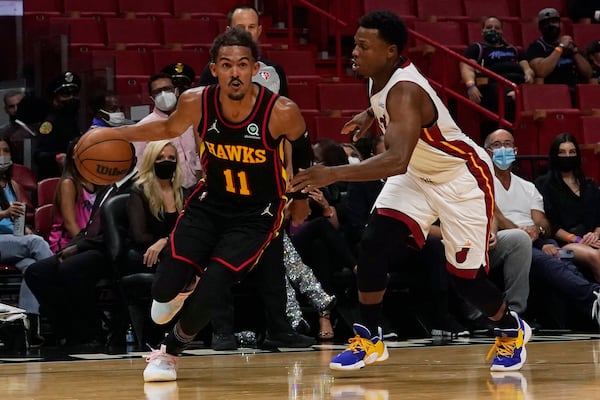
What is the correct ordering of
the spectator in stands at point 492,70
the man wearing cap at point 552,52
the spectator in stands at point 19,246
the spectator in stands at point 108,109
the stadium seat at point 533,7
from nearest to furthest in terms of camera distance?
the spectator in stands at point 19,246, the spectator in stands at point 108,109, the spectator in stands at point 492,70, the man wearing cap at point 552,52, the stadium seat at point 533,7

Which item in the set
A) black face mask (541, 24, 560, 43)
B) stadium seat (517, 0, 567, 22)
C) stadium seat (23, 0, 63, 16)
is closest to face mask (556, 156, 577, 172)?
black face mask (541, 24, 560, 43)

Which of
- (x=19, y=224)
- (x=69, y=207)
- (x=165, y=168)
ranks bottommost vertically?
(x=19, y=224)

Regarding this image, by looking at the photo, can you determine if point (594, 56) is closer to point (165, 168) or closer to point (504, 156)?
point (504, 156)

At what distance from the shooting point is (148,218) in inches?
293

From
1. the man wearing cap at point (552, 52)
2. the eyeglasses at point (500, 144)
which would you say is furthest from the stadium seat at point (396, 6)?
the eyeglasses at point (500, 144)

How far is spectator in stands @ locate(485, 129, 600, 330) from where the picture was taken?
810 centimetres

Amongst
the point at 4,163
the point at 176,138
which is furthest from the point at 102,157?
the point at 4,163

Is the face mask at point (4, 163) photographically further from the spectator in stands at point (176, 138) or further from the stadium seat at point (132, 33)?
the stadium seat at point (132, 33)

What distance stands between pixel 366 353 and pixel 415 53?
689cm

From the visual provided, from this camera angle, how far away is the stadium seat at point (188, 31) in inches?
454

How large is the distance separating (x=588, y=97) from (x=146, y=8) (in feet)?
15.6

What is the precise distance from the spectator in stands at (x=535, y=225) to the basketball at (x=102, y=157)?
3.73m

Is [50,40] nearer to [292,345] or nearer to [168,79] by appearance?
[168,79]

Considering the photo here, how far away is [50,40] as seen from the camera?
1001cm
